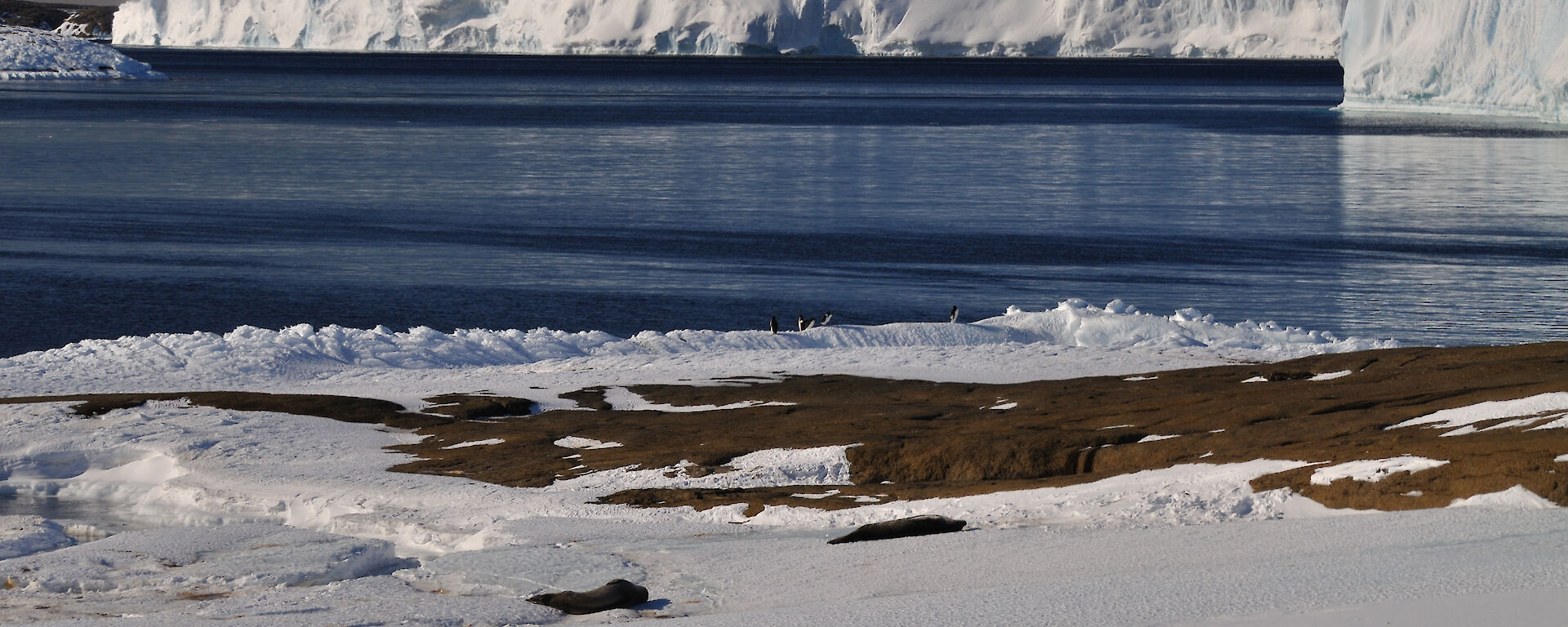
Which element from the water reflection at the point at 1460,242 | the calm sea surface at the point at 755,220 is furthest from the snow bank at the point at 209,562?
the water reflection at the point at 1460,242

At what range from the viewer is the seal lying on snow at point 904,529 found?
749 cm

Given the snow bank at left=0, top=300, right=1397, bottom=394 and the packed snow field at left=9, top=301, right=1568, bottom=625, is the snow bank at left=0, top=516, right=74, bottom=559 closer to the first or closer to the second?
the packed snow field at left=9, top=301, right=1568, bottom=625

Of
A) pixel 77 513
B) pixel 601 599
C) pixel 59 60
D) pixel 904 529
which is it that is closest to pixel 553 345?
pixel 77 513

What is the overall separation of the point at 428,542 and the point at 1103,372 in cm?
729

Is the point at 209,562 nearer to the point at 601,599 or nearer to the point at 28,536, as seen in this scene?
the point at 28,536

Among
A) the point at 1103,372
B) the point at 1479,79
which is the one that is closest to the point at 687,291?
the point at 1103,372

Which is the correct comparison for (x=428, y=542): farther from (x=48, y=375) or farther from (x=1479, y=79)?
(x=1479, y=79)

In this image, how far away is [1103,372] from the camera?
1408 cm

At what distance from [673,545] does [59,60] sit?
388 feet

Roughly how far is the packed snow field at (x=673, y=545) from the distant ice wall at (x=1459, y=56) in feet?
168

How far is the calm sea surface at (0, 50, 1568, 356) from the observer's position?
22062 mm

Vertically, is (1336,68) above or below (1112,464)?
below

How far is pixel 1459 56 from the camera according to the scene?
203 ft

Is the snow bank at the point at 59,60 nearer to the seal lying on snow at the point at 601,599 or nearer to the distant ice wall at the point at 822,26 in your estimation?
the distant ice wall at the point at 822,26
